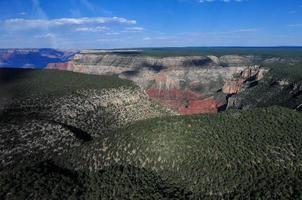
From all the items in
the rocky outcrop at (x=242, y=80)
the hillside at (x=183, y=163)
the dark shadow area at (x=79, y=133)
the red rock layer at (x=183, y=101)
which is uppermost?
the hillside at (x=183, y=163)

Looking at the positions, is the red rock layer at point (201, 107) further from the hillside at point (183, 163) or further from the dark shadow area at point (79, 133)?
the hillside at point (183, 163)

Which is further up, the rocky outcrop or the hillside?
the hillside

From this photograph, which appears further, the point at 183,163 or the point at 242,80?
the point at 242,80

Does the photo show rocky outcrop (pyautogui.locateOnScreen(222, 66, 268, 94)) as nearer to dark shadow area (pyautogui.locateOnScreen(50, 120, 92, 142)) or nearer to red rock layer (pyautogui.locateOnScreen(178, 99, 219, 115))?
red rock layer (pyautogui.locateOnScreen(178, 99, 219, 115))

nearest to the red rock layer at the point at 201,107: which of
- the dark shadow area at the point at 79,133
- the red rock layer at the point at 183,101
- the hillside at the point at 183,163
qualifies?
the red rock layer at the point at 183,101

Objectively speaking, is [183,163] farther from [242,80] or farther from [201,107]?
[242,80]

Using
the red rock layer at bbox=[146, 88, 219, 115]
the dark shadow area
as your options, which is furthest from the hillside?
the red rock layer at bbox=[146, 88, 219, 115]

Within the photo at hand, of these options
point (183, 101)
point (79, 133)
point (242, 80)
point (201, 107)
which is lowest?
point (183, 101)

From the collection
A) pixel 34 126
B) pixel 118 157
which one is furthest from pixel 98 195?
pixel 34 126

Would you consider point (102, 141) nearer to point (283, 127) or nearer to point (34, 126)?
point (34, 126)

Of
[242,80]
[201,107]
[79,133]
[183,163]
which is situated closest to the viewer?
[183,163]

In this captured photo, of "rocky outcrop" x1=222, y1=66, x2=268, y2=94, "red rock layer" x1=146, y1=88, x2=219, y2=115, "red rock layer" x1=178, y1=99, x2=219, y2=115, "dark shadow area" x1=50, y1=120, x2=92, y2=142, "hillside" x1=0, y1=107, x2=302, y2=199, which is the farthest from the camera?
"rocky outcrop" x1=222, y1=66, x2=268, y2=94

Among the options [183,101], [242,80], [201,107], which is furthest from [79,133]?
[183,101]
